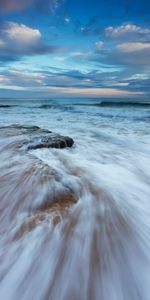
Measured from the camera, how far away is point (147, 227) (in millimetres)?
2830

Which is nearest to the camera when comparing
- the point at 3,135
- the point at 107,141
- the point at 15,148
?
the point at 15,148

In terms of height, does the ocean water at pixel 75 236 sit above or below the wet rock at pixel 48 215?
below

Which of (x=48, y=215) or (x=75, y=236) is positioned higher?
(x=48, y=215)

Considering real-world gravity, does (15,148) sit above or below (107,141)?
above

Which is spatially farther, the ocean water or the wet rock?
the wet rock

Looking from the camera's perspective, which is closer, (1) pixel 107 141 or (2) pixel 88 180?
(2) pixel 88 180

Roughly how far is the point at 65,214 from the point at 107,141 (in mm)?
5614

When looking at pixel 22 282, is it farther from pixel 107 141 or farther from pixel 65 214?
pixel 107 141

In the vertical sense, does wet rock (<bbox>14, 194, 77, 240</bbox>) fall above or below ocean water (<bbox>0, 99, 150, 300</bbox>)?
above

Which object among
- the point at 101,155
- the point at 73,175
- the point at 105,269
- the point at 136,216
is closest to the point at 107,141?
the point at 101,155

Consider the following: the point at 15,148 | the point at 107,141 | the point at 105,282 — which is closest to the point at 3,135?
the point at 15,148

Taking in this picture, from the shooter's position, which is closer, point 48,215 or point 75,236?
→ point 75,236

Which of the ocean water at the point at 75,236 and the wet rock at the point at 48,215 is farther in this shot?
the wet rock at the point at 48,215

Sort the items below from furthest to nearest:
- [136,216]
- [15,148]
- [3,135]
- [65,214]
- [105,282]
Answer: [3,135], [15,148], [136,216], [65,214], [105,282]
